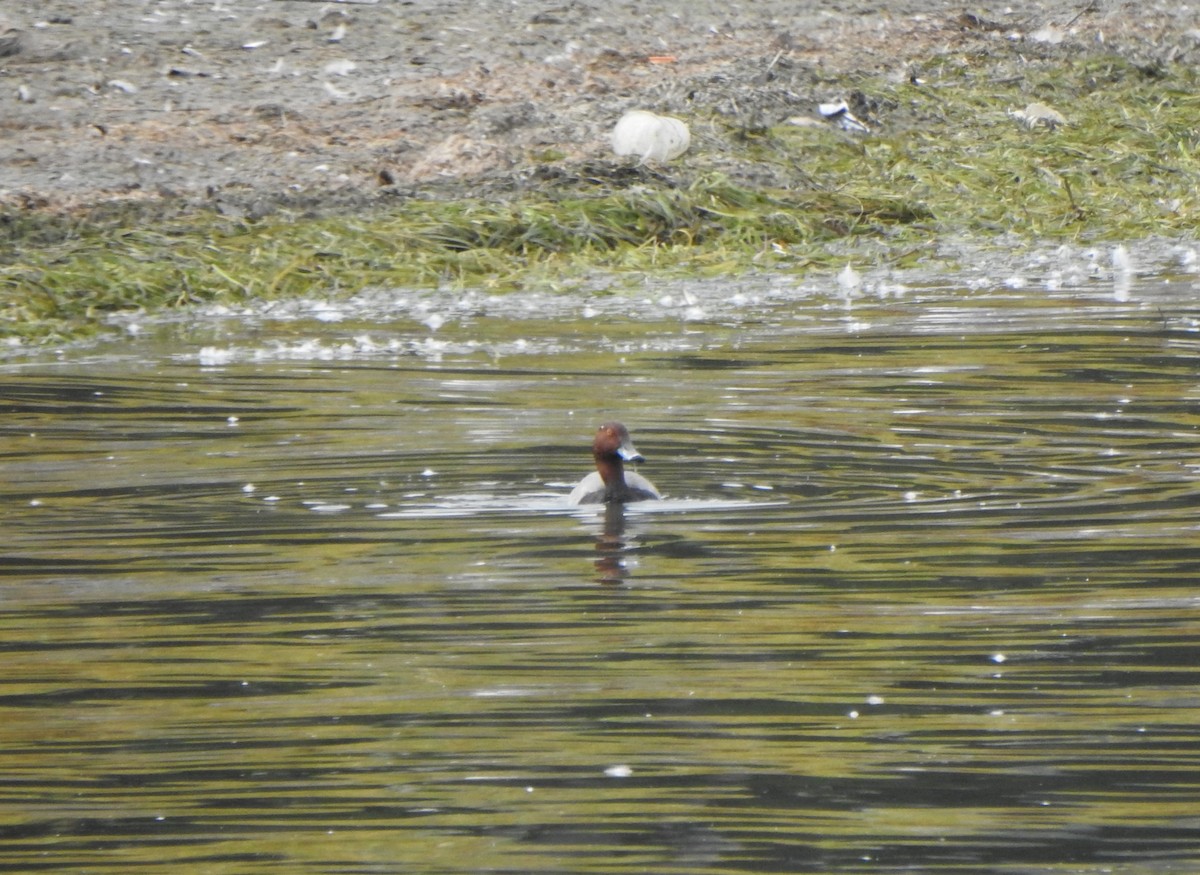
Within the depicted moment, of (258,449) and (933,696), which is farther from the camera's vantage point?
(258,449)

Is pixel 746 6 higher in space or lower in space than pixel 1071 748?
higher

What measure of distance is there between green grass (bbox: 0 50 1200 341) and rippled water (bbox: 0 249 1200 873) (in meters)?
2.33

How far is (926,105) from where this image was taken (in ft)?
57.4

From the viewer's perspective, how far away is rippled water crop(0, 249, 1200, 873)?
14.1 feet

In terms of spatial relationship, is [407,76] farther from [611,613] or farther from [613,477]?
[611,613]

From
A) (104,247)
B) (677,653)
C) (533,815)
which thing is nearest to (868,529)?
(677,653)

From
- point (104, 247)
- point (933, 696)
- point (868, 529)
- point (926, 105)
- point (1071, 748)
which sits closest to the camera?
point (1071, 748)

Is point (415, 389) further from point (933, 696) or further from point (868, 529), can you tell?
point (933, 696)

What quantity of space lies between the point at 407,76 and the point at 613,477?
1018 centimetres

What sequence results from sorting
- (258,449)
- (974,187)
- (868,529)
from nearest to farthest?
1. (868,529)
2. (258,449)
3. (974,187)

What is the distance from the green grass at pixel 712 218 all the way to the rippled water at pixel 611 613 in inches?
91.7

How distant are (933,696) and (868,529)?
175 centimetres

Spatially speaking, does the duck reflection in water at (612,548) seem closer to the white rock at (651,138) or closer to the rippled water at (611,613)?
the rippled water at (611,613)

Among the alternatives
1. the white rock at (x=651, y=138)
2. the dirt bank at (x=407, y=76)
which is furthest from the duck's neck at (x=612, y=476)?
the white rock at (x=651, y=138)
